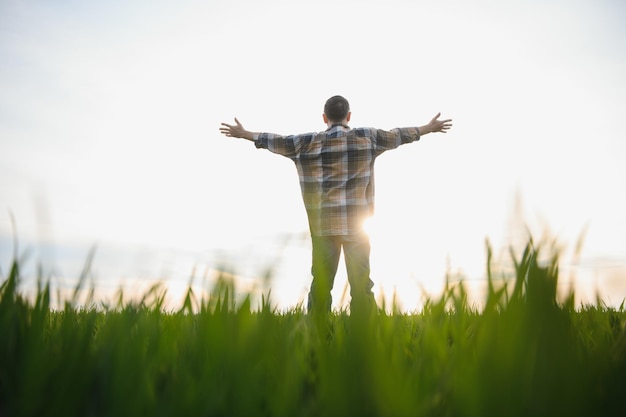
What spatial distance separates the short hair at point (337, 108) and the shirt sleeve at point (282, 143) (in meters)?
0.31

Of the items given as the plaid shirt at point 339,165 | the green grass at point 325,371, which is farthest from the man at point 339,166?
the green grass at point 325,371

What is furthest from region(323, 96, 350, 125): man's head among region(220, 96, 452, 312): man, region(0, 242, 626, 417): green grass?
region(0, 242, 626, 417): green grass

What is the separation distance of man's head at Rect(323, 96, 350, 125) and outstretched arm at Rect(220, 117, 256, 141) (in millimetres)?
769

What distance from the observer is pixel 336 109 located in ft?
14.1

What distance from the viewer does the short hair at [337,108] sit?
431 centimetres

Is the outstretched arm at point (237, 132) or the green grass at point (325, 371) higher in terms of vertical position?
the outstretched arm at point (237, 132)

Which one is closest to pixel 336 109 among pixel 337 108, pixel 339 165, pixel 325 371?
pixel 337 108

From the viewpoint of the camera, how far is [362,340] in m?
0.66

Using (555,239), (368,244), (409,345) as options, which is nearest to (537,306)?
(555,239)

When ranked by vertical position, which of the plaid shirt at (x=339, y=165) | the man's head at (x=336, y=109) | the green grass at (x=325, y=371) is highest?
the man's head at (x=336, y=109)

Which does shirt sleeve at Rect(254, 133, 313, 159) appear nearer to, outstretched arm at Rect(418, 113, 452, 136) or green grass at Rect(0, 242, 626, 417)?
outstretched arm at Rect(418, 113, 452, 136)

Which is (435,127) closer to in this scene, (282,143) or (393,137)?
(393,137)

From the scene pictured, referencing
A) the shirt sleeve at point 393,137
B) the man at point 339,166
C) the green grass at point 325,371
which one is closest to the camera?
the green grass at point 325,371

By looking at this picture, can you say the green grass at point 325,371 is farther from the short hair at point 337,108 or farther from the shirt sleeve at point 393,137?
the short hair at point 337,108
